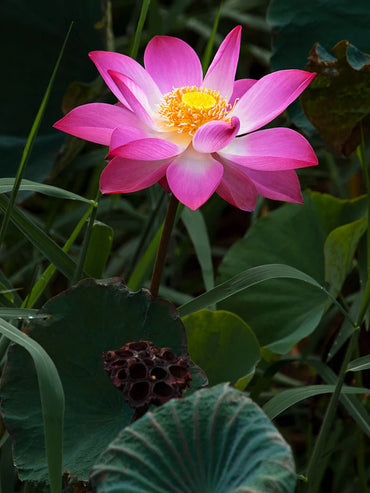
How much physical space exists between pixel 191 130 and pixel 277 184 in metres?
0.11

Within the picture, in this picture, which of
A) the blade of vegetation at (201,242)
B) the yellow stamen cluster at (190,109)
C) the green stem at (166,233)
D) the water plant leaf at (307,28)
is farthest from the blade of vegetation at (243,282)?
the water plant leaf at (307,28)

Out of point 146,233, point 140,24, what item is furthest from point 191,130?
point 146,233

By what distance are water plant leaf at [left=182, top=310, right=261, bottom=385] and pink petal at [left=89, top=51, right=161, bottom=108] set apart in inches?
9.5

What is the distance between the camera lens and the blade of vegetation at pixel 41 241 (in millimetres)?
696

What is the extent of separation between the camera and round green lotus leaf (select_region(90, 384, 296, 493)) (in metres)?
0.43

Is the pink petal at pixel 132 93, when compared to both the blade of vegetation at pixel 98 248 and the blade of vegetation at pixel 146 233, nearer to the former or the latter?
the blade of vegetation at pixel 98 248

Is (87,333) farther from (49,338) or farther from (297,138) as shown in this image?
(297,138)

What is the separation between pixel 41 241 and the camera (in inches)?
27.4

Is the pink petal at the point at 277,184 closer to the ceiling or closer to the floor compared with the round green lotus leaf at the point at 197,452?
closer to the ceiling

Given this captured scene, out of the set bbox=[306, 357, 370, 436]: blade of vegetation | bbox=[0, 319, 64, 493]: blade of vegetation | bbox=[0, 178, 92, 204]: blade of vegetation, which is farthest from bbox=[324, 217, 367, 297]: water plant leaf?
bbox=[0, 319, 64, 493]: blade of vegetation

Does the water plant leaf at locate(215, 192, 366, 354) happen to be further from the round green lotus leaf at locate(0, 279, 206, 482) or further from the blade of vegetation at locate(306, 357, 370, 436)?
the round green lotus leaf at locate(0, 279, 206, 482)

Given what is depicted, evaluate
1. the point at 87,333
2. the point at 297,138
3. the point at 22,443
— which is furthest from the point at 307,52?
the point at 22,443

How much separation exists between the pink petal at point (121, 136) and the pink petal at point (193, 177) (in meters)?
0.04

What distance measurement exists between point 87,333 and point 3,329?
9 cm
